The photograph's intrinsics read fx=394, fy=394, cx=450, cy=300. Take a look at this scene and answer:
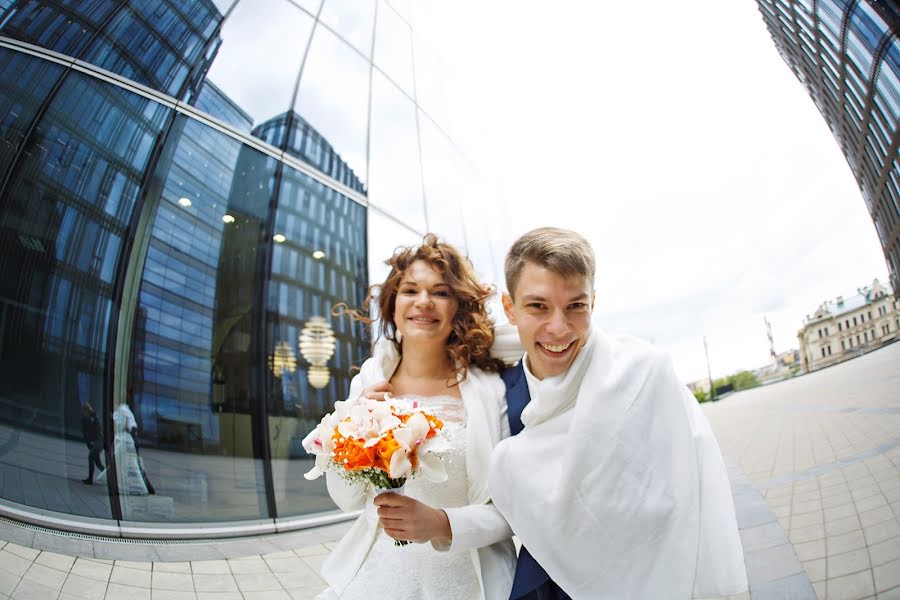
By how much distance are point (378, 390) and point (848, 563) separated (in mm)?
2047

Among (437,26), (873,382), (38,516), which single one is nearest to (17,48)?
(38,516)

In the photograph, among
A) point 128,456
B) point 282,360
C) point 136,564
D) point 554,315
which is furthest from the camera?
point 282,360

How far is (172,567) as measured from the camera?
6.95 feet

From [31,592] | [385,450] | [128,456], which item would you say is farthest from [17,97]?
[385,450]

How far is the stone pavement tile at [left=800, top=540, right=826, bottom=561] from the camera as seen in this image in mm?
1657

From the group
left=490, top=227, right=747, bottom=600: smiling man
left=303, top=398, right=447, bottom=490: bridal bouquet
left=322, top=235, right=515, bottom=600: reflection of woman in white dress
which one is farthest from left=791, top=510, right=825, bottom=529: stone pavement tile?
left=303, top=398, right=447, bottom=490: bridal bouquet

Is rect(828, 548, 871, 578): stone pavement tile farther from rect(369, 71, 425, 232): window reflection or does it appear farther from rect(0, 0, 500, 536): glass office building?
rect(369, 71, 425, 232): window reflection

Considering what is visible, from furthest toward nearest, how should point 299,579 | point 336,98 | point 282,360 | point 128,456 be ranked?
1. point 336,98
2. point 282,360
3. point 299,579
4. point 128,456

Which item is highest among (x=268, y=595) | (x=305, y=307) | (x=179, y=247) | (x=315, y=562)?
(x=179, y=247)

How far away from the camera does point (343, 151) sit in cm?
493

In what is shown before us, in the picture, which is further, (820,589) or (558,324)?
(820,589)

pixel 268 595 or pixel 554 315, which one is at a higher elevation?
pixel 554 315

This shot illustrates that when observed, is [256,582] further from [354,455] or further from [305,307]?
[305,307]

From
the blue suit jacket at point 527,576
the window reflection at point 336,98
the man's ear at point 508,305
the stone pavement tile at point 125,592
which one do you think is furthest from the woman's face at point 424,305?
the window reflection at point 336,98
